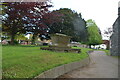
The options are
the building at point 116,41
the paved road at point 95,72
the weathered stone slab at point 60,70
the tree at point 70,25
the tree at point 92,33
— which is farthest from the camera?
the tree at point 92,33

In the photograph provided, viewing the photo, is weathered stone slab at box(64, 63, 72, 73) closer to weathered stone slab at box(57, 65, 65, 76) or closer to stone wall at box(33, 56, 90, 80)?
stone wall at box(33, 56, 90, 80)

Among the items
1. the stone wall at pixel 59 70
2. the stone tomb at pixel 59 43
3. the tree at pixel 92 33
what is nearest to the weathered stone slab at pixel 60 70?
the stone wall at pixel 59 70

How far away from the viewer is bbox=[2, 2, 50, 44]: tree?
13.4m

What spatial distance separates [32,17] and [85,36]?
20.4 metres

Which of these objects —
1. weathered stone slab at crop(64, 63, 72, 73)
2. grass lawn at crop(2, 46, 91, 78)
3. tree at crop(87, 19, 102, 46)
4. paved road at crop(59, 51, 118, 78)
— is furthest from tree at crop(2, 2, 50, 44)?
tree at crop(87, 19, 102, 46)

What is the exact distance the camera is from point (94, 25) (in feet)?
132

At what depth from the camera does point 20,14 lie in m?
13.9

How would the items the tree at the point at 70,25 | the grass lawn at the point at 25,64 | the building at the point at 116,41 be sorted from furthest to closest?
the tree at the point at 70,25 → the building at the point at 116,41 → the grass lawn at the point at 25,64

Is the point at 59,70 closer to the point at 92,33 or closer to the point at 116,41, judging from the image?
the point at 116,41

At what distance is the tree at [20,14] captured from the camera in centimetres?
1342

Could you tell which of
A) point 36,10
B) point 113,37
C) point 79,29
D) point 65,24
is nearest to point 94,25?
point 79,29

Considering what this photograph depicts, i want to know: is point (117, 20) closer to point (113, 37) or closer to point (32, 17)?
point (113, 37)

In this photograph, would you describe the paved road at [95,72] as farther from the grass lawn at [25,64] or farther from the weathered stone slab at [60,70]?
the grass lawn at [25,64]

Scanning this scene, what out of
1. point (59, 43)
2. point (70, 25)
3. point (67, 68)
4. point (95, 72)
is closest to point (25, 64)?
point (67, 68)
